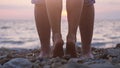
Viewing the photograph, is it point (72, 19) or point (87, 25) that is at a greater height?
point (72, 19)

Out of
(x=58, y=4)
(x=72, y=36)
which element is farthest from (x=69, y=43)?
(x=58, y=4)

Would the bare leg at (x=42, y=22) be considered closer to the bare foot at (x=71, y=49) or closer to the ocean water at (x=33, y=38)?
the bare foot at (x=71, y=49)

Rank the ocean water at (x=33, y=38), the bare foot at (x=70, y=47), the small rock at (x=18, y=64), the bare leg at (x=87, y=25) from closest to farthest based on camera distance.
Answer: the small rock at (x=18, y=64) → the bare foot at (x=70, y=47) → the bare leg at (x=87, y=25) → the ocean water at (x=33, y=38)

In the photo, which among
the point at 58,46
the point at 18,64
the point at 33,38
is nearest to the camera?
the point at 18,64

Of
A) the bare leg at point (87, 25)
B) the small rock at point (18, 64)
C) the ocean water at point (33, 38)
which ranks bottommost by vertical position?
the ocean water at point (33, 38)

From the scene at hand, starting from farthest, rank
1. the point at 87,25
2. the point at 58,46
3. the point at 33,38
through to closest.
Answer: the point at 33,38, the point at 87,25, the point at 58,46

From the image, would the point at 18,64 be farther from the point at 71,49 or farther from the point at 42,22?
the point at 42,22

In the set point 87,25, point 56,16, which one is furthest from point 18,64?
point 87,25

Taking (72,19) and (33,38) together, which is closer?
(72,19)

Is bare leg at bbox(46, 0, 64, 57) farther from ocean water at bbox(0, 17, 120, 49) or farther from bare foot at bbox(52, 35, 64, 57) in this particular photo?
ocean water at bbox(0, 17, 120, 49)

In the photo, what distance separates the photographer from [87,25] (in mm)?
4195

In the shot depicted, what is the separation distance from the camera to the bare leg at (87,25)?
13.7ft

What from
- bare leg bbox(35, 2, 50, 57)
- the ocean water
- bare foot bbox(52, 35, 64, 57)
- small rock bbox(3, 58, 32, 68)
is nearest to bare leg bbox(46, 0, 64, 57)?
bare foot bbox(52, 35, 64, 57)

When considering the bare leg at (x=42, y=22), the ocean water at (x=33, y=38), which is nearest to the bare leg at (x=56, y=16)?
the bare leg at (x=42, y=22)
